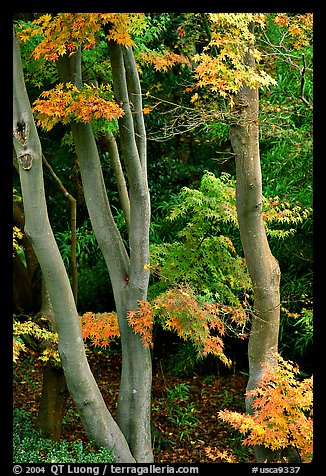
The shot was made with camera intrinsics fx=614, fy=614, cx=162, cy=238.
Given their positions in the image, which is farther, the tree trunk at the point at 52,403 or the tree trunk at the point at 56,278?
the tree trunk at the point at 52,403

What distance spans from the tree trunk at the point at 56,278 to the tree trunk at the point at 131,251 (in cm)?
29

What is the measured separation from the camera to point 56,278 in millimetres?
4695

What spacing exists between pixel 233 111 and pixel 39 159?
164cm

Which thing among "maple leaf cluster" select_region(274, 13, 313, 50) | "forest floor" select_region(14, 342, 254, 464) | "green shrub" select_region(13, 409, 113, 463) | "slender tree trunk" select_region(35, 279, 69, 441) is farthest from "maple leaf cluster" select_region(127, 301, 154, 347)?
"maple leaf cluster" select_region(274, 13, 313, 50)

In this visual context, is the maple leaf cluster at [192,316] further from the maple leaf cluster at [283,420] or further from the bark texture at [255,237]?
the maple leaf cluster at [283,420]

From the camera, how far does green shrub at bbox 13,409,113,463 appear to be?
16.0 feet

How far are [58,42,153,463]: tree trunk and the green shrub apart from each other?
481mm

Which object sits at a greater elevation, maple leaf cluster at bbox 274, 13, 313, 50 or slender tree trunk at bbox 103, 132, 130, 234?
maple leaf cluster at bbox 274, 13, 313, 50

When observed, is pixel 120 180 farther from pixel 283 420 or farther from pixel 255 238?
pixel 283 420

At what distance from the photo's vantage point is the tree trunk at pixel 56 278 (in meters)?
4.41

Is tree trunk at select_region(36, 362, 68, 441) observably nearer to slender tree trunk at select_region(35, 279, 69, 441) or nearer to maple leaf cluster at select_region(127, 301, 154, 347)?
slender tree trunk at select_region(35, 279, 69, 441)

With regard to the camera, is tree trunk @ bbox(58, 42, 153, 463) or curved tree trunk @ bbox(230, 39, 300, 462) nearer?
curved tree trunk @ bbox(230, 39, 300, 462)

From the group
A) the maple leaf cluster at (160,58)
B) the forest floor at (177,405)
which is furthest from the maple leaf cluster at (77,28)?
the forest floor at (177,405)
